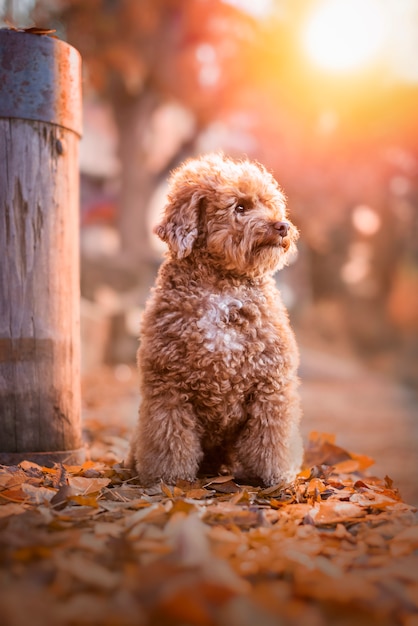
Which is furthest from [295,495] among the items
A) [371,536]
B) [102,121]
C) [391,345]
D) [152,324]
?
[102,121]

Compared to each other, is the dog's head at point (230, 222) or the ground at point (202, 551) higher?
the dog's head at point (230, 222)

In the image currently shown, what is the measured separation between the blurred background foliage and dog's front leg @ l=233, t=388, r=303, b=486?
6432 mm

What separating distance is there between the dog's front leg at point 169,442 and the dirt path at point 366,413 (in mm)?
2168

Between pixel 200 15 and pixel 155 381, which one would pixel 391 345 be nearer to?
pixel 200 15

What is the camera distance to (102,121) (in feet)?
69.3

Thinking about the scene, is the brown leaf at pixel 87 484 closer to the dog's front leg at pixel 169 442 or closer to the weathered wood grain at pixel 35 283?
the dog's front leg at pixel 169 442

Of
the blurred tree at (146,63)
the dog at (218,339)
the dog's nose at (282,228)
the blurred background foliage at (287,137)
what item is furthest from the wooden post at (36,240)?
the blurred tree at (146,63)

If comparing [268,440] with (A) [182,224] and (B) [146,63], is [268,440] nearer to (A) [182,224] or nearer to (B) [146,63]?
(A) [182,224]

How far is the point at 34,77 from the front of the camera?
341cm

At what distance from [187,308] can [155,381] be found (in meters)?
0.41

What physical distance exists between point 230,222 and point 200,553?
1644 mm

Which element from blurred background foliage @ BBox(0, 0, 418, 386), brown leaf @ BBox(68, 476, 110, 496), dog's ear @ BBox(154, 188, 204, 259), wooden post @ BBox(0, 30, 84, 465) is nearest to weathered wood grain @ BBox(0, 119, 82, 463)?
wooden post @ BBox(0, 30, 84, 465)

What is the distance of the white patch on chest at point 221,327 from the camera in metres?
3.12

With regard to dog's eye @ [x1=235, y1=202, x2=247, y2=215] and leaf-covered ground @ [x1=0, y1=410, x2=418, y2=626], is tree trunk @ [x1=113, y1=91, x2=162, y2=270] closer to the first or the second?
dog's eye @ [x1=235, y1=202, x2=247, y2=215]
